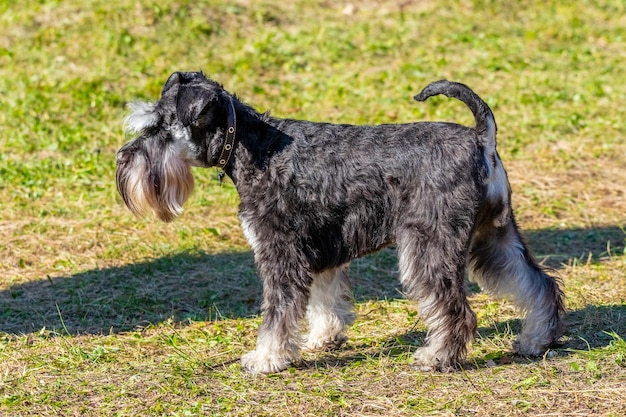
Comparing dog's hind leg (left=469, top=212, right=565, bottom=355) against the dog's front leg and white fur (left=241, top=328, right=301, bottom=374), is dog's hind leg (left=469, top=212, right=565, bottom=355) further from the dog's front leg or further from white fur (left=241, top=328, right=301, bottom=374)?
white fur (left=241, top=328, right=301, bottom=374)

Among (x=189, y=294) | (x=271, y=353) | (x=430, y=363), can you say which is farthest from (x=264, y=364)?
(x=189, y=294)

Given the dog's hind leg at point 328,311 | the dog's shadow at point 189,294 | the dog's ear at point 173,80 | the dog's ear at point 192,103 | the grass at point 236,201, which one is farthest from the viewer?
the dog's shadow at point 189,294

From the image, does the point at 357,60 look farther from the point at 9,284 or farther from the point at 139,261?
the point at 9,284

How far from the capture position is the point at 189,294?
684 centimetres

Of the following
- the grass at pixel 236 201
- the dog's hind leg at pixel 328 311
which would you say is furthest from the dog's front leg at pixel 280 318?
the dog's hind leg at pixel 328 311

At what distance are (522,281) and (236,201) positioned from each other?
3.97 metres

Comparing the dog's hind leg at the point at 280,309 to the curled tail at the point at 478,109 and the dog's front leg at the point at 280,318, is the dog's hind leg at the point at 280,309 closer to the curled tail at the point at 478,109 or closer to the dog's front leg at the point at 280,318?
the dog's front leg at the point at 280,318

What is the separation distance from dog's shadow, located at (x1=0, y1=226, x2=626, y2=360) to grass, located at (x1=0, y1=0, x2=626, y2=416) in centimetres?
2

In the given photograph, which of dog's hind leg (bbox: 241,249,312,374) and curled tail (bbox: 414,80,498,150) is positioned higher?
curled tail (bbox: 414,80,498,150)

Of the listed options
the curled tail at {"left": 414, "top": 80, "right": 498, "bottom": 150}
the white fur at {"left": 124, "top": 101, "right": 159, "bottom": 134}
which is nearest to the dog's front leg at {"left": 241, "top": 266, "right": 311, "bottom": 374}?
the white fur at {"left": 124, "top": 101, "right": 159, "bottom": 134}

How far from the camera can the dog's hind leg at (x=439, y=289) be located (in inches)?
198

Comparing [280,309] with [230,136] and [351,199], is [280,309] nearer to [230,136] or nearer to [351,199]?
[351,199]

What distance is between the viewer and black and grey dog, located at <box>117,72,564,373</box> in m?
5.07

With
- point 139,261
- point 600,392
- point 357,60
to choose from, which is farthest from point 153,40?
point 600,392
